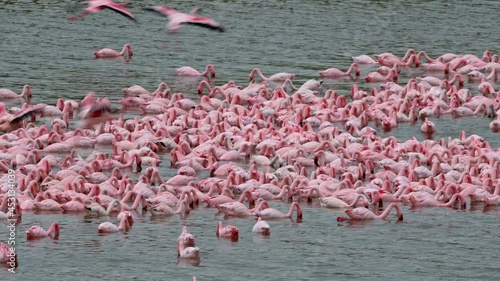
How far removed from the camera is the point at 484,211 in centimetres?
3066

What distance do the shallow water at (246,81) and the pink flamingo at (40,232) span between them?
0.19 meters

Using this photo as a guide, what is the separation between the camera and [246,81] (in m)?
46.1

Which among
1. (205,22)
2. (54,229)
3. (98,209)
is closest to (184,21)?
(205,22)

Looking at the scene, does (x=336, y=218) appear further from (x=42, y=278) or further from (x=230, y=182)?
(x=42, y=278)

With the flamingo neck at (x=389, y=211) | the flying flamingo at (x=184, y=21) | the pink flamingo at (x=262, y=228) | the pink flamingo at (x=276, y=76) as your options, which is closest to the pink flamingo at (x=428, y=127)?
the pink flamingo at (x=276, y=76)

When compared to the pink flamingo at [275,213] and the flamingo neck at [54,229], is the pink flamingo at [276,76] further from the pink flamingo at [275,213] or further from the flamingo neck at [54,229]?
the flamingo neck at [54,229]

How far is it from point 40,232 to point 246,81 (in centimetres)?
1943

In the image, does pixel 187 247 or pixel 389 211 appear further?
pixel 389 211

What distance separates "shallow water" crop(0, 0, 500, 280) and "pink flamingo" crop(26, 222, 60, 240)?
0.19 meters

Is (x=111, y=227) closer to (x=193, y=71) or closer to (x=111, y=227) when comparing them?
(x=111, y=227)

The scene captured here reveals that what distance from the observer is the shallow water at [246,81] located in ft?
86.2

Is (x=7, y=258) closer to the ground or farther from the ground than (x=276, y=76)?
closer to the ground

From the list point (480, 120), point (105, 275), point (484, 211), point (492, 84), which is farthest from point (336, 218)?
point (492, 84)

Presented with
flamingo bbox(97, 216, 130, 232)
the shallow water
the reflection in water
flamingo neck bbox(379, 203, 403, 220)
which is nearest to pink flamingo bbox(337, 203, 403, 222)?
flamingo neck bbox(379, 203, 403, 220)
